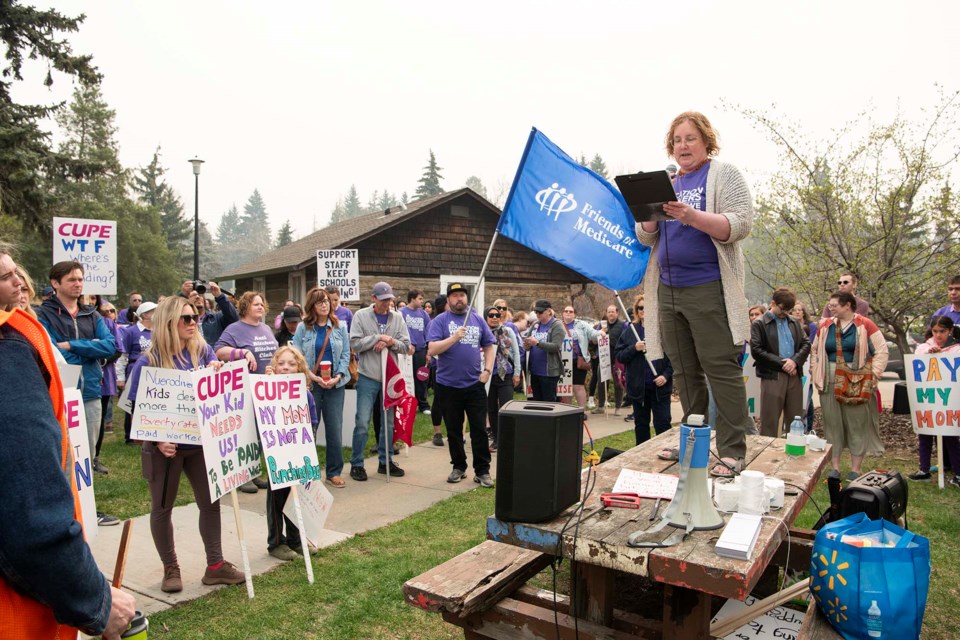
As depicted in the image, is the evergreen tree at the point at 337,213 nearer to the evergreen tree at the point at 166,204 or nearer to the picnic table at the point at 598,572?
the evergreen tree at the point at 166,204

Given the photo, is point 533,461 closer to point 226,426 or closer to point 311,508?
point 226,426

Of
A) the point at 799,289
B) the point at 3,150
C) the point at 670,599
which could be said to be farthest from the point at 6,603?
the point at 3,150

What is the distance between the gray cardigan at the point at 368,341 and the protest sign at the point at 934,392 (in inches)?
221

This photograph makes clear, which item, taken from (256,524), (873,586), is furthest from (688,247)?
(256,524)

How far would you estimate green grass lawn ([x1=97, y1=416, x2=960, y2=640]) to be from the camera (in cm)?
367

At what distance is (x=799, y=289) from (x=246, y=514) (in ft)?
32.3

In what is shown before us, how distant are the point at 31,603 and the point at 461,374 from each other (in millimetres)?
5420

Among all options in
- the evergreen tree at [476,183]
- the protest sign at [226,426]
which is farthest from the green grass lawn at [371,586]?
the evergreen tree at [476,183]

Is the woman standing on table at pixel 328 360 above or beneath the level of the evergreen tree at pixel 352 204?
beneath

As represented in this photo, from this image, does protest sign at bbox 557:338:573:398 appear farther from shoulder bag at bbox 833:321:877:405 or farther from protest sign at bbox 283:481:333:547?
protest sign at bbox 283:481:333:547

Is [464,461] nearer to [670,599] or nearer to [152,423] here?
[152,423]

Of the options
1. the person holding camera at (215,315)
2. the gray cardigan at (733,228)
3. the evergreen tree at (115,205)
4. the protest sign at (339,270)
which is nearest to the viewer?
the gray cardigan at (733,228)

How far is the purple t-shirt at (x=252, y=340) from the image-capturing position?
251 inches

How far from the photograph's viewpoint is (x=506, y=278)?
20953 mm
